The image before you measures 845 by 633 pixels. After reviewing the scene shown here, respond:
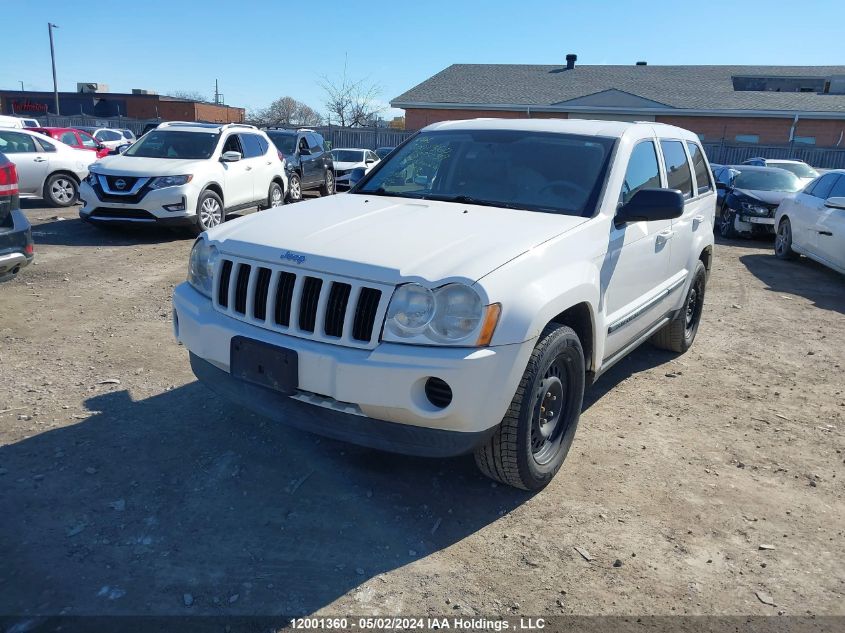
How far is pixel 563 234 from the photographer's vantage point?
343 centimetres

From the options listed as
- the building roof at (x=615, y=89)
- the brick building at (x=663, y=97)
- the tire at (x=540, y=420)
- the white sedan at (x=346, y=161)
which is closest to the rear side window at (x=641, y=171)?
the tire at (x=540, y=420)

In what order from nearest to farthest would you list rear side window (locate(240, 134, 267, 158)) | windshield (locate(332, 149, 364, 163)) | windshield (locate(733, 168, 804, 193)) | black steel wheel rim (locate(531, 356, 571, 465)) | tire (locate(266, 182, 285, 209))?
black steel wheel rim (locate(531, 356, 571, 465)) → rear side window (locate(240, 134, 267, 158)) → tire (locate(266, 182, 285, 209)) → windshield (locate(733, 168, 804, 193)) → windshield (locate(332, 149, 364, 163))

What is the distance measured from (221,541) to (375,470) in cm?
94

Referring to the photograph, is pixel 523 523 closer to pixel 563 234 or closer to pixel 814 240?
pixel 563 234

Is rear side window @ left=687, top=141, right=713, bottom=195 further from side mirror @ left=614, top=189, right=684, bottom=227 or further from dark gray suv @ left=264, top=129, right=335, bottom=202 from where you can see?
dark gray suv @ left=264, top=129, right=335, bottom=202

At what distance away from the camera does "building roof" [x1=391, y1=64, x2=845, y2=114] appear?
103ft

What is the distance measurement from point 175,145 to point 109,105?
51.5 m

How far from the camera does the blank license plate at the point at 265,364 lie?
9.90ft

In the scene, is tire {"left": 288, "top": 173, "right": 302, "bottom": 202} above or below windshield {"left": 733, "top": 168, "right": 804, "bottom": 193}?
below

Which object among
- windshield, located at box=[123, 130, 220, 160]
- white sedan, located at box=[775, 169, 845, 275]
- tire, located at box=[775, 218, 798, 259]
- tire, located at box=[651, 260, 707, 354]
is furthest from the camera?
tire, located at box=[775, 218, 798, 259]

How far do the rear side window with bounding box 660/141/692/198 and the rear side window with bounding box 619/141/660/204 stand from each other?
0.25 metres

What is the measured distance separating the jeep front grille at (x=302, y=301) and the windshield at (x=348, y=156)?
708 inches

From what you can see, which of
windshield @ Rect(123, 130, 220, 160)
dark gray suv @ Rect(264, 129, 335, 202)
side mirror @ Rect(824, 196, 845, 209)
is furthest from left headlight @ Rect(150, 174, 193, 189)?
side mirror @ Rect(824, 196, 845, 209)

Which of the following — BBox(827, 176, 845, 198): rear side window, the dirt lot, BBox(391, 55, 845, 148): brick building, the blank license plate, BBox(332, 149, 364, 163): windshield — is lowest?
the dirt lot
